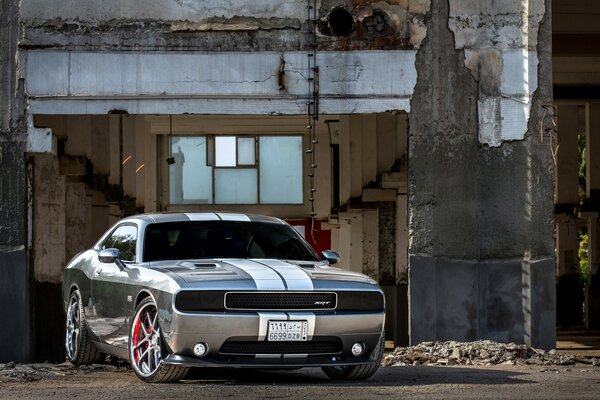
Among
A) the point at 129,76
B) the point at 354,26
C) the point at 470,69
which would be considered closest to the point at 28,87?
the point at 129,76

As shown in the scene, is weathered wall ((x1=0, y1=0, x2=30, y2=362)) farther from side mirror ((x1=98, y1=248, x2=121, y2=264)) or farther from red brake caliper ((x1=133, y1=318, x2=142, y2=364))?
red brake caliper ((x1=133, y1=318, x2=142, y2=364))

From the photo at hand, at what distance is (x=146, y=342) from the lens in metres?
11.1

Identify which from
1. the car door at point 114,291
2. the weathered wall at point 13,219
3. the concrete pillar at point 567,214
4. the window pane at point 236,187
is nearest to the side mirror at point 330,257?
the car door at point 114,291

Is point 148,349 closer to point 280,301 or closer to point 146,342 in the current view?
point 146,342

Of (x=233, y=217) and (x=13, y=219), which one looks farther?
(x=13, y=219)

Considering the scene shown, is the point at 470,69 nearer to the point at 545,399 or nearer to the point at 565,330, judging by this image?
the point at 545,399

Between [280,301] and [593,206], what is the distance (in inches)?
1003

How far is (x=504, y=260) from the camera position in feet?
52.2

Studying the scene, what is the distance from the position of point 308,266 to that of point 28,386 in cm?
243

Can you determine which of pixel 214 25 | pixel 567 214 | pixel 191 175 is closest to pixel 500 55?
pixel 214 25

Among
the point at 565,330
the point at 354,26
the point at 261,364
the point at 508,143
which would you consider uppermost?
the point at 354,26

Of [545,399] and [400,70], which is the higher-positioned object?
[400,70]

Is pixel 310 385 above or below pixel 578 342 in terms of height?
above

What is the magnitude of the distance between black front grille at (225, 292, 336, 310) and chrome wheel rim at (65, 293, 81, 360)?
305 cm
